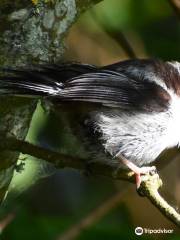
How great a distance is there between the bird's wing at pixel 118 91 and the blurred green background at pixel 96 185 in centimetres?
48

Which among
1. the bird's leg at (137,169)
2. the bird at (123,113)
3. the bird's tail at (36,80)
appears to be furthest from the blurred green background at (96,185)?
the bird's tail at (36,80)

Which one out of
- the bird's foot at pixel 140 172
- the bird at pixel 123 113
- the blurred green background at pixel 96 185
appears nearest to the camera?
the bird's foot at pixel 140 172

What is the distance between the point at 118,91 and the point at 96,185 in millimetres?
2109

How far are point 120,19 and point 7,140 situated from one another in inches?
66.2

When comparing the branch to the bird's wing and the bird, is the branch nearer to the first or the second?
the bird

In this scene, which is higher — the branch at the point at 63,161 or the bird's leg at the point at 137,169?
the branch at the point at 63,161

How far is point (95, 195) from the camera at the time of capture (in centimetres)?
577

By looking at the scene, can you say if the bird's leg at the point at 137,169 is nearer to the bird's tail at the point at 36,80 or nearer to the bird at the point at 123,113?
the bird at the point at 123,113

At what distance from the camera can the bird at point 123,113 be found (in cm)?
395

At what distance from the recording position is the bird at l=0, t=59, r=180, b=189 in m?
3.95

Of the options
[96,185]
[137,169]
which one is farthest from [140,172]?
[96,185]

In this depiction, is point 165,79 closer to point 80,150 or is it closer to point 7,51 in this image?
point 80,150

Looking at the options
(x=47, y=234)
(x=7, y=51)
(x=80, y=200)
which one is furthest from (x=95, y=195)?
(x=7, y=51)

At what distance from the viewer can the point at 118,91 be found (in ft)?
13.2
